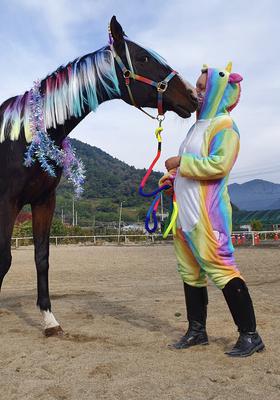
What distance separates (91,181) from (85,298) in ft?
444

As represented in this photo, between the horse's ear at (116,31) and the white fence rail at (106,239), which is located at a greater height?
the horse's ear at (116,31)

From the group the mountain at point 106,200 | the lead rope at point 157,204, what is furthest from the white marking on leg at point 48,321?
the mountain at point 106,200

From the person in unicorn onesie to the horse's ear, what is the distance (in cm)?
77

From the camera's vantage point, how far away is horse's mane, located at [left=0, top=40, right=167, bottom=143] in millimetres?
3656

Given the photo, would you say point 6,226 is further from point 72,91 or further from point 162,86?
point 162,86

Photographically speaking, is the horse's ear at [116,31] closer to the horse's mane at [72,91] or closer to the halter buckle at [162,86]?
the horse's mane at [72,91]

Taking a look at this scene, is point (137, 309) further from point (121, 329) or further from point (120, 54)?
point (120, 54)

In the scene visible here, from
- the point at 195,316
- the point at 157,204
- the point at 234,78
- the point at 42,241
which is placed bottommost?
the point at 195,316

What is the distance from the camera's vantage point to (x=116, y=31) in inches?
139

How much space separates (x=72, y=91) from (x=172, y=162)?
1.13 m

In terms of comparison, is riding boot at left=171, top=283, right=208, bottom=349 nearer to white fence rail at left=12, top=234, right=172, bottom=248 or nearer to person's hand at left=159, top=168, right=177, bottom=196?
person's hand at left=159, top=168, right=177, bottom=196

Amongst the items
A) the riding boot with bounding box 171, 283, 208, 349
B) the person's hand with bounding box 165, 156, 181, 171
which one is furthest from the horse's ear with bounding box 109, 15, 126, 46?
the riding boot with bounding box 171, 283, 208, 349

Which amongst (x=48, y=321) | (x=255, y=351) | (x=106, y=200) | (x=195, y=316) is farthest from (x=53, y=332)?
(x=106, y=200)

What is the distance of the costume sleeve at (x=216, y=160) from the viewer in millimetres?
3104
